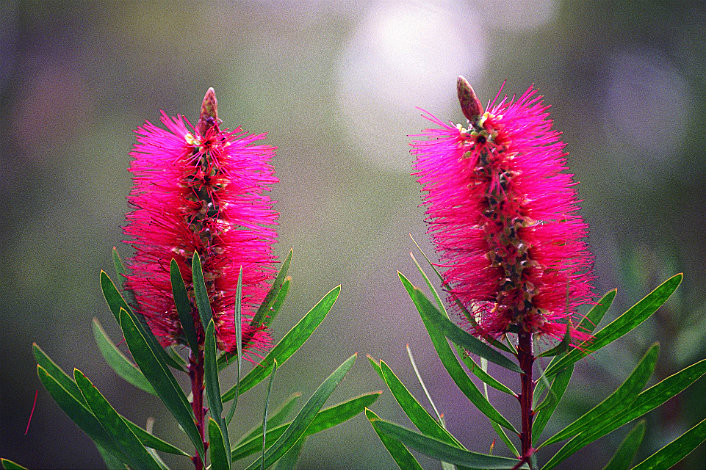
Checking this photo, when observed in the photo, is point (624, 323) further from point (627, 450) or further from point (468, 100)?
point (468, 100)

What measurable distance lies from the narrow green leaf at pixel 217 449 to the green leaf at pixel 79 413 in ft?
0.23

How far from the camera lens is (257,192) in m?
0.41

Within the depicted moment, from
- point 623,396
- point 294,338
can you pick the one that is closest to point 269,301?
point 294,338

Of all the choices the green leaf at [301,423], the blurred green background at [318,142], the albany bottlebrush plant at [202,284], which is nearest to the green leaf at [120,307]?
the albany bottlebrush plant at [202,284]

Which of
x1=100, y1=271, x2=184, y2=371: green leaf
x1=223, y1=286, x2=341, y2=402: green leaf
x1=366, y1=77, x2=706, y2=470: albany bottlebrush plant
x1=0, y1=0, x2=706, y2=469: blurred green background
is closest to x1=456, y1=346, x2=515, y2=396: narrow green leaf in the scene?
x1=366, y1=77, x2=706, y2=470: albany bottlebrush plant

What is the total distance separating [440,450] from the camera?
0.31 meters

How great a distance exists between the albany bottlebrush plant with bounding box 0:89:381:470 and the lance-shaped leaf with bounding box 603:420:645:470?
0.51ft

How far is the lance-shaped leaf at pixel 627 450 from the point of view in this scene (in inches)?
12.3

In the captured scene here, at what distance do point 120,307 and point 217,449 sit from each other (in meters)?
0.12

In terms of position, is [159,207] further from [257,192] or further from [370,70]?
[370,70]

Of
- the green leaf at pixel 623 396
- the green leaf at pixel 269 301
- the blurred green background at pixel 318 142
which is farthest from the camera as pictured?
the blurred green background at pixel 318 142

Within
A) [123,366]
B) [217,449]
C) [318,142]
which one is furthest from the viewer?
[318,142]

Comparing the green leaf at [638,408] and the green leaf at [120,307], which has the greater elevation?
the green leaf at [120,307]

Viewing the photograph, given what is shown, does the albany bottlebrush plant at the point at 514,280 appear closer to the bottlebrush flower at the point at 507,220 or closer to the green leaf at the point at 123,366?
the bottlebrush flower at the point at 507,220
